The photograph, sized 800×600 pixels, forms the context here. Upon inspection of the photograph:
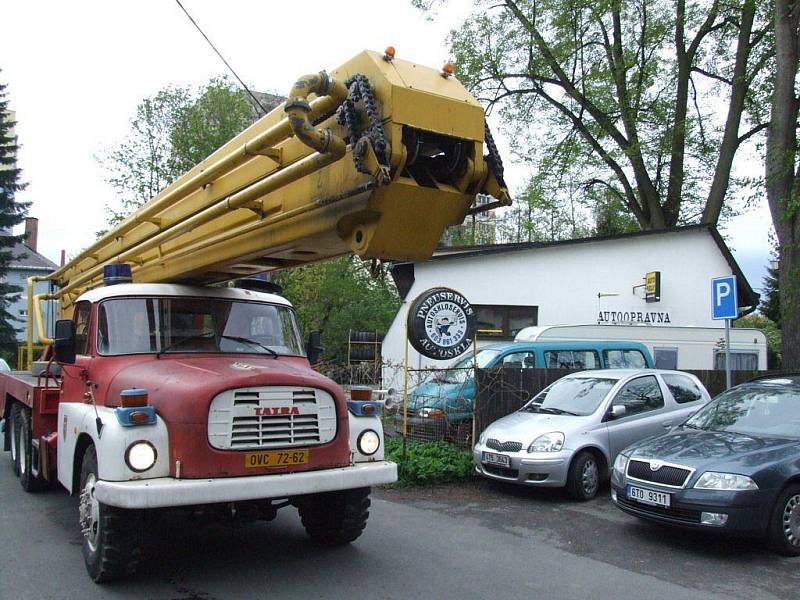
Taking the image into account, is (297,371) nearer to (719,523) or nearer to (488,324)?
(719,523)

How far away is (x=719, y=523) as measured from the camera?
6.23 meters

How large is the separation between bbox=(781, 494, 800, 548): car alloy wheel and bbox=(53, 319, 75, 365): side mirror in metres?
6.76

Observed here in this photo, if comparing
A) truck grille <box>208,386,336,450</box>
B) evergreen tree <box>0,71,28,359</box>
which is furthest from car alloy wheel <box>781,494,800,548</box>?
evergreen tree <box>0,71,28,359</box>

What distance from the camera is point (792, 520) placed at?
6.42 meters

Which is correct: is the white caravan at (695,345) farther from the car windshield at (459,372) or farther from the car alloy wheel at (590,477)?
the car alloy wheel at (590,477)

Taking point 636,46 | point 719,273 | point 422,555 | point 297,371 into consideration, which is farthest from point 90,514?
point 636,46

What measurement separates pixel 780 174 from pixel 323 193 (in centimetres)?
1215

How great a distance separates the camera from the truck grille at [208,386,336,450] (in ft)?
16.6

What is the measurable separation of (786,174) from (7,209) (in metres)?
35.5

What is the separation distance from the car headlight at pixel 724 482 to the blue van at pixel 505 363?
4.61 metres

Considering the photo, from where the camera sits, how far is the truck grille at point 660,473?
6.60 metres

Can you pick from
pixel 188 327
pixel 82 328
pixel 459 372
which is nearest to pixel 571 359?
pixel 459 372

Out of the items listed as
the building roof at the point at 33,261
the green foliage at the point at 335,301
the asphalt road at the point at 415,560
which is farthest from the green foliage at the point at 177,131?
Result: the building roof at the point at 33,261

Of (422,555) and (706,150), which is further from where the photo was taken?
(706,150)
